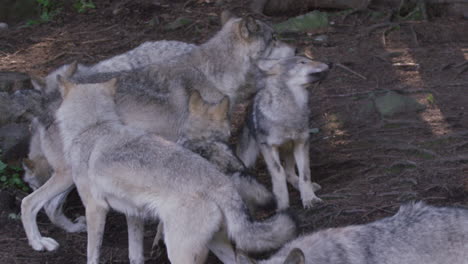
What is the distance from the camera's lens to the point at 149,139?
5453 millimetres

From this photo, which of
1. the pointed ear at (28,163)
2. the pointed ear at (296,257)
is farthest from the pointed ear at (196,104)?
the pointed ear at (296,257)

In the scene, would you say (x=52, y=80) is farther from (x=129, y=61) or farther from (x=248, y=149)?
(x=248, y=149)

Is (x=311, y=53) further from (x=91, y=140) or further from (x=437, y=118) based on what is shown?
(x=91, y=140)

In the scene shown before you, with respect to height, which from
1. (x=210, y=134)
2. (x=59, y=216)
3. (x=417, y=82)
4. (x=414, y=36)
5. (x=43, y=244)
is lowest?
(x=414, y=36)

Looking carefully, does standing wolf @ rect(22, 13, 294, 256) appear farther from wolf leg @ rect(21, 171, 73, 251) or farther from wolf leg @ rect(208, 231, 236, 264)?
wolf leg @ rect(208, 231, 236, 264)

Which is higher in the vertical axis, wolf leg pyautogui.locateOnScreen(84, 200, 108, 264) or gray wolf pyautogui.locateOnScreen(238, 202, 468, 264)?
gray wolf pyautogui.locateOnScreen(238, 202, 468, 264)

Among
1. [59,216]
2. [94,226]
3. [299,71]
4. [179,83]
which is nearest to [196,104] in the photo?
[179,83]

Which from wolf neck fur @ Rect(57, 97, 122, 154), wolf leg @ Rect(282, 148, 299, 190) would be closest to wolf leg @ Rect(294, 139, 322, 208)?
wolf leg @ Rect(282, 148, 299, 190)

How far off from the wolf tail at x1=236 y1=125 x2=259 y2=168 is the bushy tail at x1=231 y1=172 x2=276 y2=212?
170 centimetres

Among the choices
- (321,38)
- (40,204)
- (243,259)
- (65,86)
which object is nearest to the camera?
(243,259)

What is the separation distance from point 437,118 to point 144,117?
11.8 feet

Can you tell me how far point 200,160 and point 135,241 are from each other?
1.16m

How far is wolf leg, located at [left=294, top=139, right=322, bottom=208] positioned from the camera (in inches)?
270

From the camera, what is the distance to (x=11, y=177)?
7.65 m
